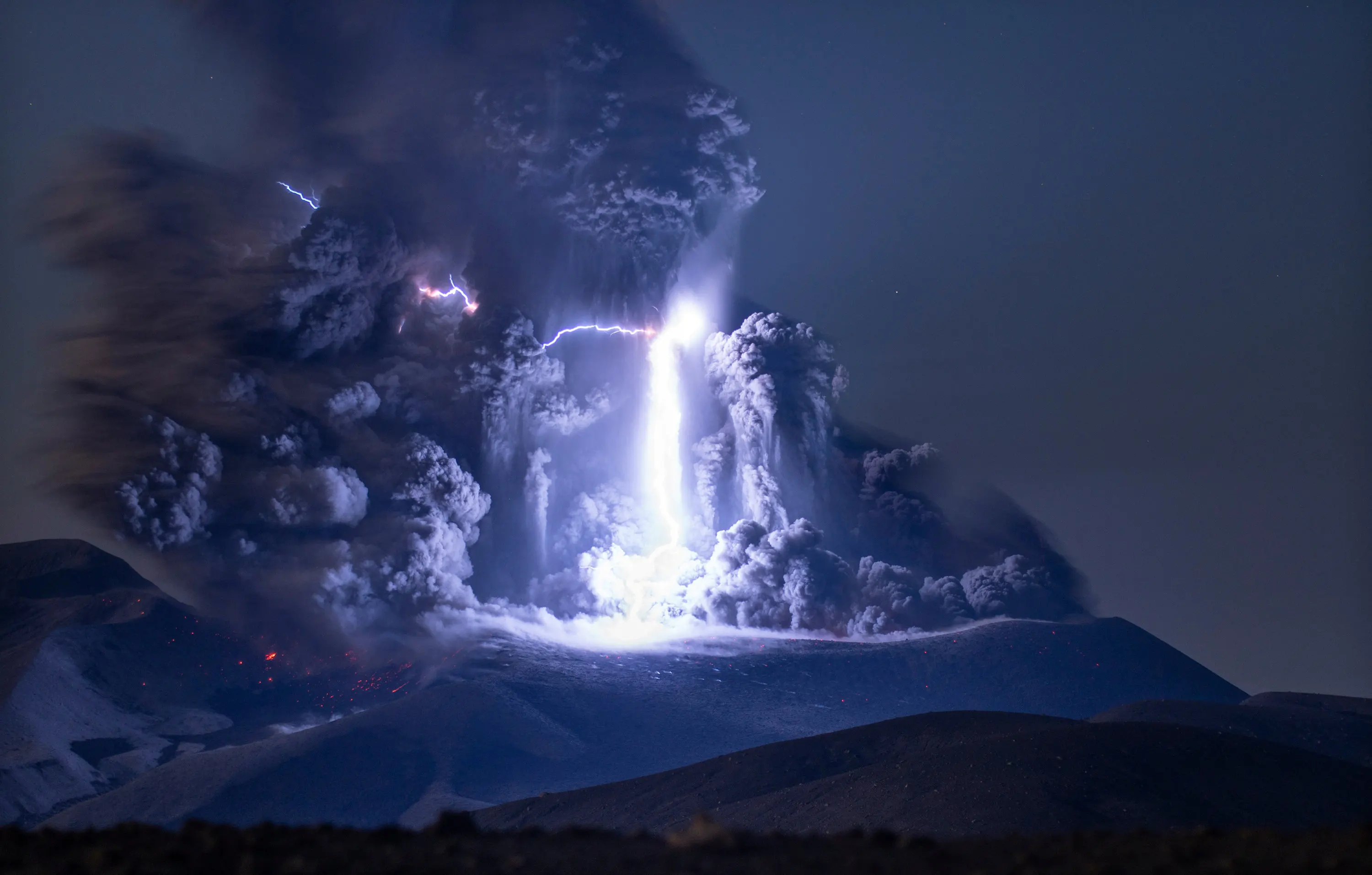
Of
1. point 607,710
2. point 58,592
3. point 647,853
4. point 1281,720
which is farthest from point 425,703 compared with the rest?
point 647,853

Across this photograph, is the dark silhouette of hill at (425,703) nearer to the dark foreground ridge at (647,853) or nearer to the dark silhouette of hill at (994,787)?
the dark silhouette of hill at (994,787)

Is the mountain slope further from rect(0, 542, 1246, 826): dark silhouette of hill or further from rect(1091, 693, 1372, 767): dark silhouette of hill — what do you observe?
rect(1091, 693, 1372, 767): dark silhouette of hill

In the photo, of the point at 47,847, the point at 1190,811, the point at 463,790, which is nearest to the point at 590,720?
the point at 463,790

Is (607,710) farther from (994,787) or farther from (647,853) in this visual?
(647,853)

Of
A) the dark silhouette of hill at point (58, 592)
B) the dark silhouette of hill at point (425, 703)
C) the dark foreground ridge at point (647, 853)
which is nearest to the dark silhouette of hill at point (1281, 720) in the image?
the dark silhouette of hill at point (425, 703)

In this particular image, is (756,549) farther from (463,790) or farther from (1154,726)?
(1154,726)

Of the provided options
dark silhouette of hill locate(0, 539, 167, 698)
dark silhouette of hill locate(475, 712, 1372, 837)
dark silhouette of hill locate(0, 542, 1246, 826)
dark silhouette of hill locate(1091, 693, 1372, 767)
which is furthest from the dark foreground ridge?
dark silhouette of hill locate(0, 539, 167, 698)
